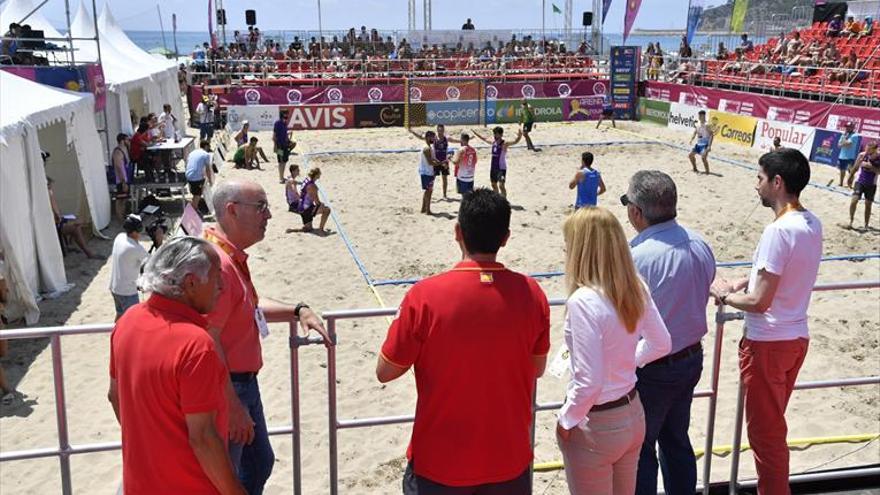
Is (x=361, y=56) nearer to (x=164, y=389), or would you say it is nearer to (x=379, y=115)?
(x=379, y=115)

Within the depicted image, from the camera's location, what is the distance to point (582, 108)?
2959 centimetres

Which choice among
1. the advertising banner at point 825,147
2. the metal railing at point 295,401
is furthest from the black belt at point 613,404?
the advertising banner at point 825,147

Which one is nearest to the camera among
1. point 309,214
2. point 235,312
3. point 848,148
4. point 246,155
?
point 235,312

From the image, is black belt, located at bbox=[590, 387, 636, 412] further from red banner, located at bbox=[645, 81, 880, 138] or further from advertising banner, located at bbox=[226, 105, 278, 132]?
advertising banner, located at bbox=[226, 105, 278, 132]

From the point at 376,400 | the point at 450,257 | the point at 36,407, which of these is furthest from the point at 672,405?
the point at 450,257

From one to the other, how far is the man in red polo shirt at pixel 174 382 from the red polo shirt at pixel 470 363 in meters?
0.60

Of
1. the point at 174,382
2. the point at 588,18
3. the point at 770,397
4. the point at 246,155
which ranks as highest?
the point at 588,18

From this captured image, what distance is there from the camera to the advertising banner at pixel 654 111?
27.4 meters

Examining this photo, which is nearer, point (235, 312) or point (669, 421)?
point (235, 312)

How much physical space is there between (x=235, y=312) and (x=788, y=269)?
240 centimetres

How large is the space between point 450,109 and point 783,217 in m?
24.8

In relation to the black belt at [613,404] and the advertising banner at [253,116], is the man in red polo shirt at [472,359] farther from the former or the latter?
the advertising banner at [253,116]

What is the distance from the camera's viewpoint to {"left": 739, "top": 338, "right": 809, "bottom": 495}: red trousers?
11.8ft

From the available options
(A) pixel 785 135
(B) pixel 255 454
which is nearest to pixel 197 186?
(B) pixel 255 454
